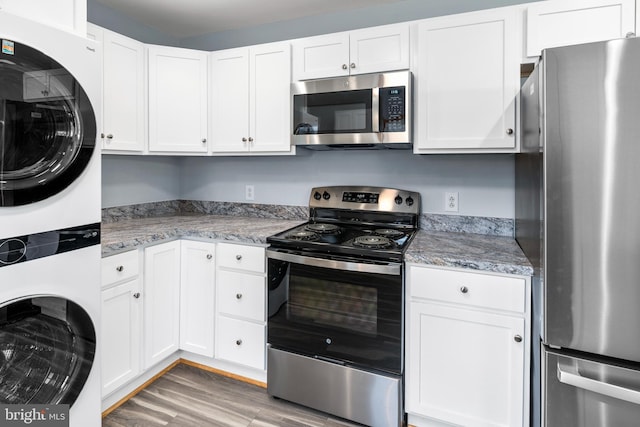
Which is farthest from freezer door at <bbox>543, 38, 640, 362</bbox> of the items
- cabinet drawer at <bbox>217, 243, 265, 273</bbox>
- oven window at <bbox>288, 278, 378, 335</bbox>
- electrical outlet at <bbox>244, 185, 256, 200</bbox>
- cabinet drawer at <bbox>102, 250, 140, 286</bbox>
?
electrical outlet at <bbox>244, 185, 256, 200</bbox>

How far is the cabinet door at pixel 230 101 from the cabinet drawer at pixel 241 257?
29.5 inches

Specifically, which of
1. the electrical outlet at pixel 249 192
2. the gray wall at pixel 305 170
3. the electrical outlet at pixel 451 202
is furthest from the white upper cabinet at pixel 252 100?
the electrical outlet at pixel 451 202

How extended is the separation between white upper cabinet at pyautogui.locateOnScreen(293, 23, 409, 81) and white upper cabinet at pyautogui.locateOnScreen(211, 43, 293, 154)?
0.11 meters

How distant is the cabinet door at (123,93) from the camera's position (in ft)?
7.13

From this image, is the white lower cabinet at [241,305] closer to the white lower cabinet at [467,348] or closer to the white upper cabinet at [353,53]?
the white lower cabinet at [467,348]

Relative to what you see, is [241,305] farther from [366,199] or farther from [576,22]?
[576,22]

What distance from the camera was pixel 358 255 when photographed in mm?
1807

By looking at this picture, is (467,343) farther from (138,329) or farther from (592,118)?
(138,329)

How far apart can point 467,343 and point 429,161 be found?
→ 114 cm

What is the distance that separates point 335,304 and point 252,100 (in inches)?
58.0

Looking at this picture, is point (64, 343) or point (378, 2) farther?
point (378, 2)

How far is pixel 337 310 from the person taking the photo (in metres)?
1.87

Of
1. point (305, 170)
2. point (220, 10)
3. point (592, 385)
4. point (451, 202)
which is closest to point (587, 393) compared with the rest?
point (592, 385)

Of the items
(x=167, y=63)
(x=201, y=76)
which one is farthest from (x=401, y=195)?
(x=167, y=63)
